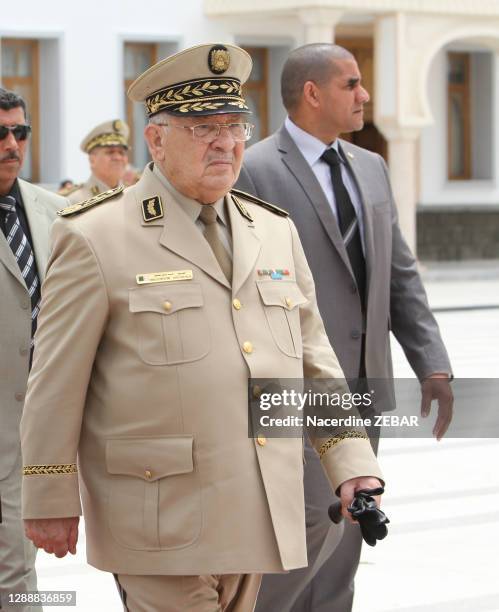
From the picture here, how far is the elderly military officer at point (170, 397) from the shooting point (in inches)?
137

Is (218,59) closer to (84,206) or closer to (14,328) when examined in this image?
(84,206)

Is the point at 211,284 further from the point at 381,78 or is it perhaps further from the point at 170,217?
the point at 381,78

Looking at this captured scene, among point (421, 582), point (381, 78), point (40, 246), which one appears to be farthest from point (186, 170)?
point (381, 78)

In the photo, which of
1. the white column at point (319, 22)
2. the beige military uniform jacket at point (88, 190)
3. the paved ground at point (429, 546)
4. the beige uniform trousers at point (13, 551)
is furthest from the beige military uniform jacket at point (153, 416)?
the white column at point (319, 22)

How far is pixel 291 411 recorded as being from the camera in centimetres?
368

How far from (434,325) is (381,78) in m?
20.1

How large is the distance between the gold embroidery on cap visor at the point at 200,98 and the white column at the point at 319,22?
67.4 ft

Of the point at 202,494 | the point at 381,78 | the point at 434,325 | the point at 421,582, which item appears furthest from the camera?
the point at 381,78

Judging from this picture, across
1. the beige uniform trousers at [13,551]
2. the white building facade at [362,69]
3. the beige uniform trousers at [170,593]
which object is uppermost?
the white building facade at [362,69]

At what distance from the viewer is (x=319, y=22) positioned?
944 inches

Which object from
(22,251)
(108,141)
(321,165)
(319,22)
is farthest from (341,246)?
(319,22)

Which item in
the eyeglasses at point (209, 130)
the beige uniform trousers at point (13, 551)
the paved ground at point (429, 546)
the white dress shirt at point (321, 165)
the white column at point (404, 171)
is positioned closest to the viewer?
the eyeglasses at point (209, 130)

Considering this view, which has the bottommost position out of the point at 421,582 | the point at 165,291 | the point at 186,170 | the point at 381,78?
the point at 421,582

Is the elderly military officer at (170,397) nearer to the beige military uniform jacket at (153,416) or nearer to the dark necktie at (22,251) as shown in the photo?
the beige military uniform jacket at (153,416)
